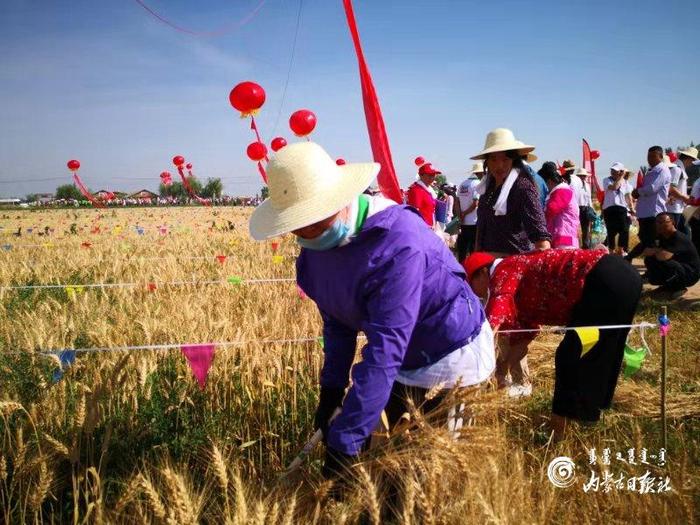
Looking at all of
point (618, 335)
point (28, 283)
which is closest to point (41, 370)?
point (618, 335)

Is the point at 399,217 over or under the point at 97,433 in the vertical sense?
over

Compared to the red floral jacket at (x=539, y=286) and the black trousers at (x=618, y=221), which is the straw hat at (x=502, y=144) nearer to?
the red floral jacket at (x=539, y=286)

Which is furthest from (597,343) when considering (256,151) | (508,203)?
(256,151)

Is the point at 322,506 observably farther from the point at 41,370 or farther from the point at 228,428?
the point at 41,370

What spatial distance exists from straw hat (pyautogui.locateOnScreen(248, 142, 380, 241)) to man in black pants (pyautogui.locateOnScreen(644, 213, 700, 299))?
5363 millimetres

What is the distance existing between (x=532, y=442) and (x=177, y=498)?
1.74 metres

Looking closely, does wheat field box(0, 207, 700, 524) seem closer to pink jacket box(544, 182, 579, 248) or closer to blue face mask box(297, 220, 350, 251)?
blue face mask box(297, 220, 350, 251)

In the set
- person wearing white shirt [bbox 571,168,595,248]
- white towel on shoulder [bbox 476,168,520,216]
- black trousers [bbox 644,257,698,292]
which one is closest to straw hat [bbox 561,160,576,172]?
person wearing white shirt [bbox 571,168,595,248]

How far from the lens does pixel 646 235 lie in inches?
265

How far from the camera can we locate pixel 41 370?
2.31 meters

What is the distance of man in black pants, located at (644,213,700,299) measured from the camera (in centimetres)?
543

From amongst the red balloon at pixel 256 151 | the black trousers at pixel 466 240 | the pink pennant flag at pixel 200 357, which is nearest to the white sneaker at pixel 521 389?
the pink pennant flag at pixel 200 357

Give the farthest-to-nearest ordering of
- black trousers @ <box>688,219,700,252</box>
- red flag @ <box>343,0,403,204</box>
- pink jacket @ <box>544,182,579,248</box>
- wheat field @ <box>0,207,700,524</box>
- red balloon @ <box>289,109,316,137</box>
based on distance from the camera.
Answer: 1. red balloon @ <box>289,109,316,137</box>
2. black trousers @ <box>688,219,700,252</box>
3. red flag @ <box>343,0,403,204</box>
4. pink jacket @ <box>544,182,579,248</box>
5. wheat field @ <box>0,207,700,524</box>

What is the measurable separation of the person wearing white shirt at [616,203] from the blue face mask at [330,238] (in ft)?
24.3
